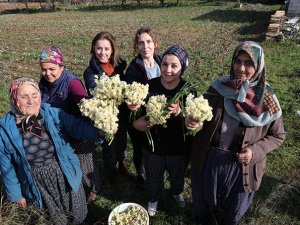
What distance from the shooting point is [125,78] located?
4.03 meters

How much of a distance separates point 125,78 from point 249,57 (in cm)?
194

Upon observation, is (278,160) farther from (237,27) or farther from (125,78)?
(237,27)

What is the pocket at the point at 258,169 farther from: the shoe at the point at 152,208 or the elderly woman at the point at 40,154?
the elderly woman at the point at 40,154

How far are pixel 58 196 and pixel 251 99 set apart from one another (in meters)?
2.31

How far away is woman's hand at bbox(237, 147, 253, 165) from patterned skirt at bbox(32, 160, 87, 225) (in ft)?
6.07

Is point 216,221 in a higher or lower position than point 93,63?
lower

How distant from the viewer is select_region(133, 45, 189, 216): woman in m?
2.89

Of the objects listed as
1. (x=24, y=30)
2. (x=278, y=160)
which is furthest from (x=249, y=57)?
(x=24, y=30)

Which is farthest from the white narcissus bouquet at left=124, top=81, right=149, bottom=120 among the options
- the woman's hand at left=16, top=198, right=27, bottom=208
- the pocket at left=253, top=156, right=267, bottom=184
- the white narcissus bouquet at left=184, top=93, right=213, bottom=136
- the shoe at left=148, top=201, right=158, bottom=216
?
the shoe at left=148, top=201, right=158, bottom=216

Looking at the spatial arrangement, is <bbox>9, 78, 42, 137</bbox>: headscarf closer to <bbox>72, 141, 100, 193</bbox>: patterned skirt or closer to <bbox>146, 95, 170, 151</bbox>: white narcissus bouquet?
<bbox>72, 141, 100, 193</bbox>: patterned skirt

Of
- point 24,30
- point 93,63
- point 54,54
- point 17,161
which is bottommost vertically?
point 24,30

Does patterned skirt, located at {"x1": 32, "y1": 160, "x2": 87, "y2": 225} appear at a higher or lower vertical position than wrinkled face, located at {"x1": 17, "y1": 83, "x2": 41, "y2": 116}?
lower

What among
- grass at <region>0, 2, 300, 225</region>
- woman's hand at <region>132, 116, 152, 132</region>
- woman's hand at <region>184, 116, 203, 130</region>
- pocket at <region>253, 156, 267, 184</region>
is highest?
woman's hand at <region>184, 116, 203, 130</region>

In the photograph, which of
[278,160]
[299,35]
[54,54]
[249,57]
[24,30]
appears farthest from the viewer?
[24,30]
